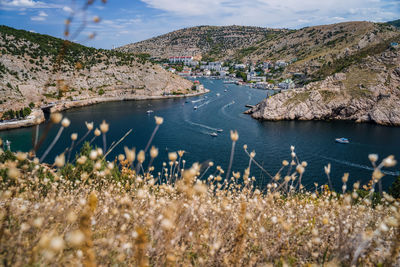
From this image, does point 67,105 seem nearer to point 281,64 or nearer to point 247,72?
point 247,72

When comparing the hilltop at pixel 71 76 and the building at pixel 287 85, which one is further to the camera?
the building at pixel 287 85

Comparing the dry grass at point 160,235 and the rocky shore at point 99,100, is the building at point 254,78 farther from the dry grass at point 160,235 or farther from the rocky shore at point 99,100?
the dry grass at point 160,235

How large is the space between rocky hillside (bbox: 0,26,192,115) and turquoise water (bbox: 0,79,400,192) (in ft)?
32.9

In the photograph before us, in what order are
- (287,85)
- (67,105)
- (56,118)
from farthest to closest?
(287,85), (67,105), (56,118)

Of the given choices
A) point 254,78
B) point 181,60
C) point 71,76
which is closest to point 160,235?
point 71,76

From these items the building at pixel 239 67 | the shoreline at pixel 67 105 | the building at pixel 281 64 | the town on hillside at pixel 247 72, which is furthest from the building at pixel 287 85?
the building at pixel 239 67

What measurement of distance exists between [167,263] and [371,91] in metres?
68.0

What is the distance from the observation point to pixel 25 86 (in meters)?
58.2

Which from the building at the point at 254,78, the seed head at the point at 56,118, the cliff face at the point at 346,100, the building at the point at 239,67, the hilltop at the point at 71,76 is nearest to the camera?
the seed head at the point at 56,118

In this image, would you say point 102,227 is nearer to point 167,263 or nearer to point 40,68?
point 167,263

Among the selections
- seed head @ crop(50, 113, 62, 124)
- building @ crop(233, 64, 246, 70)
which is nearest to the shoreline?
seed head @ crop(50, 113, 62, 124)

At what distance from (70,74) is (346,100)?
242 feet

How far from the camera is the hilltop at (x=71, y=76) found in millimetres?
57000

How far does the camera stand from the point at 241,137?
42.8m
